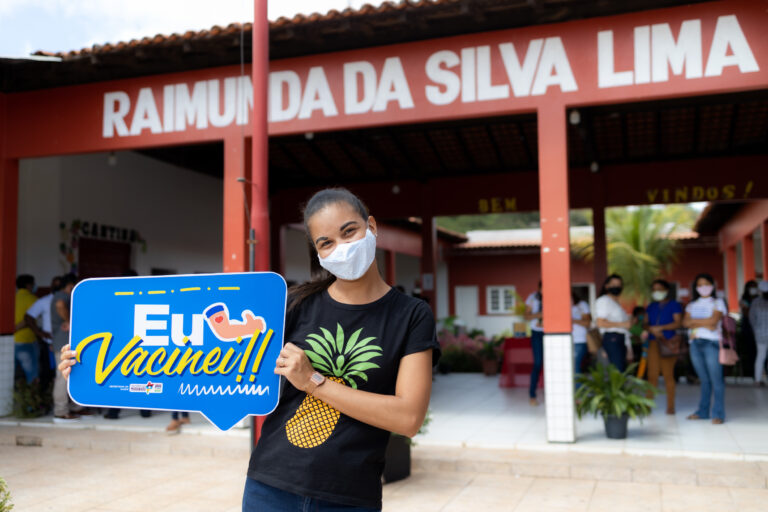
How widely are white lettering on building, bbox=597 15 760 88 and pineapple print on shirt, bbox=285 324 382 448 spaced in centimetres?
586

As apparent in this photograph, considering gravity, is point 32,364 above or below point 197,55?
below

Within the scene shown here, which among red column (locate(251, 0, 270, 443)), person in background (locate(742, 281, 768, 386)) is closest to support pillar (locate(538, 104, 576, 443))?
red column (locate(251, 0, 270, 443))

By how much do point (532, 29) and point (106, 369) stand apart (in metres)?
5.99

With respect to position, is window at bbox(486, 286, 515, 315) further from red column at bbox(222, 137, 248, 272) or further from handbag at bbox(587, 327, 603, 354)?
red column at bbox(222, 137, 248, 272)

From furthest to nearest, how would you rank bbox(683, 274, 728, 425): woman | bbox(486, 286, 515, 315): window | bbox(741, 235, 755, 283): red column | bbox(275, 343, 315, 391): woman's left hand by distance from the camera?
bbox(486, 286, 515, 315): window, bbox(741, 235, 755, 283): red column, bbox(683, 274, 728, 425): woman, bbox(275, 343, 315, 391): woman's left hand

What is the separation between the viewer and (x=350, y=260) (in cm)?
193

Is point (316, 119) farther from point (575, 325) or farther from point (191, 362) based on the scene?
point (191, 362)

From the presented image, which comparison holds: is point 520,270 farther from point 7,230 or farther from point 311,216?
point 311,216

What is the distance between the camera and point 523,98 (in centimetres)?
723

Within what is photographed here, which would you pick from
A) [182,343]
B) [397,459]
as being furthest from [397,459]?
[182,343]

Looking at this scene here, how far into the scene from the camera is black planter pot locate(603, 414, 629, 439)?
271 inches

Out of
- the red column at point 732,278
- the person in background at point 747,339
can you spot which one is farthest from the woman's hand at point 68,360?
the red column at point 732,278

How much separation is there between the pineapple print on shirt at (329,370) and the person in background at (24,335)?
326 inches

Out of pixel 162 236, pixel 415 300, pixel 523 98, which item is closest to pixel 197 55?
pixel 523 98
